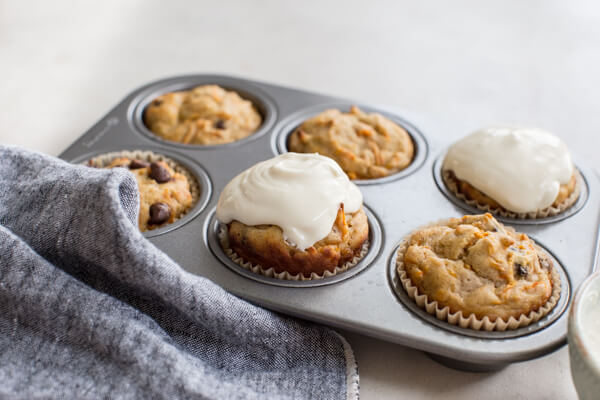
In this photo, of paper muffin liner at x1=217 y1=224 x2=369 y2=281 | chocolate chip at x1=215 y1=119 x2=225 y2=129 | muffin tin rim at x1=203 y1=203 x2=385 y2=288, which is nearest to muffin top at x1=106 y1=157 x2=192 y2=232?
muffin tin rim at x1=203 y1=203 x2=385 y2=288

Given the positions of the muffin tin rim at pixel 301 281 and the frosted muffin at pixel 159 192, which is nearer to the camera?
the muffin tin rim at pixel 301 281

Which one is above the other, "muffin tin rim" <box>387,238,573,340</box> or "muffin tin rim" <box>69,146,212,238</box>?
"muffin tin rim" <box>69,146,212,238</box>

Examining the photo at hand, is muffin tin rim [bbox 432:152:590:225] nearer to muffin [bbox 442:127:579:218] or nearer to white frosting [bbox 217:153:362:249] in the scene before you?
muffin [bbox 442:127:579:218]

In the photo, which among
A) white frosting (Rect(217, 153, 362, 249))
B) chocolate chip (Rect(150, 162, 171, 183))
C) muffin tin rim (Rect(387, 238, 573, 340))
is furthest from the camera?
chocolate chip (Rect(150, 162, 171, 183))

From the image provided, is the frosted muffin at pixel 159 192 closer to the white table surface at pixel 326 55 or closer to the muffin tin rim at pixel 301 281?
the muffin tin rim at pixel 301 281

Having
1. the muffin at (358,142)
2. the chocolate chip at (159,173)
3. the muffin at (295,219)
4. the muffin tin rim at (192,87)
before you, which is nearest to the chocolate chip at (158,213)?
the chocolate chip at (159,173)
